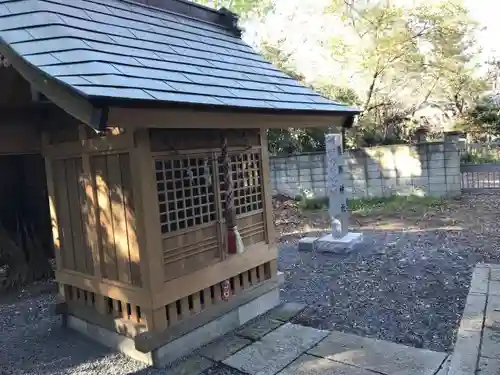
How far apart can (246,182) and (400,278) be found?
8.69 ft

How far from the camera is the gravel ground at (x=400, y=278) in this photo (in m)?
4.25

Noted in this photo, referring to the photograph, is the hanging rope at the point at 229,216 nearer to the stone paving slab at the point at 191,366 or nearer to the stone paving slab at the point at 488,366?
the stone paving slab at the point at 191,366

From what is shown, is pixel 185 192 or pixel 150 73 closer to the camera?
pixel 150 73

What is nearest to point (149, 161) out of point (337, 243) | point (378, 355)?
point (378, 355)

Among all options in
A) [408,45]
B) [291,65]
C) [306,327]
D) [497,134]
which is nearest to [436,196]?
[408,45]

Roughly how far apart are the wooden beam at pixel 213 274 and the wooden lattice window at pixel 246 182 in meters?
0.46

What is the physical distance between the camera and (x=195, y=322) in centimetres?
392

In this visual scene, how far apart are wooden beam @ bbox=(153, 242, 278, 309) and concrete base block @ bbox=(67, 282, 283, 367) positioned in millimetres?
380

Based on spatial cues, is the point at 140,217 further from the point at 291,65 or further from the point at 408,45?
the point at 291,65

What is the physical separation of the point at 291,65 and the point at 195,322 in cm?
1241

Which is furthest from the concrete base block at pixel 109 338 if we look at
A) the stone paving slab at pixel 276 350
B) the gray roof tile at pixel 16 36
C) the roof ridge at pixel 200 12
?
the roof ridge at pixel 200 12

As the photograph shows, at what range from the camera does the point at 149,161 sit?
3.50 metres

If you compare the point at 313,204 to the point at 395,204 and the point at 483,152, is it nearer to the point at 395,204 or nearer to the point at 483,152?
the point at 395,204

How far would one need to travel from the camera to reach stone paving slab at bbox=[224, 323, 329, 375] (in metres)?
3.52
